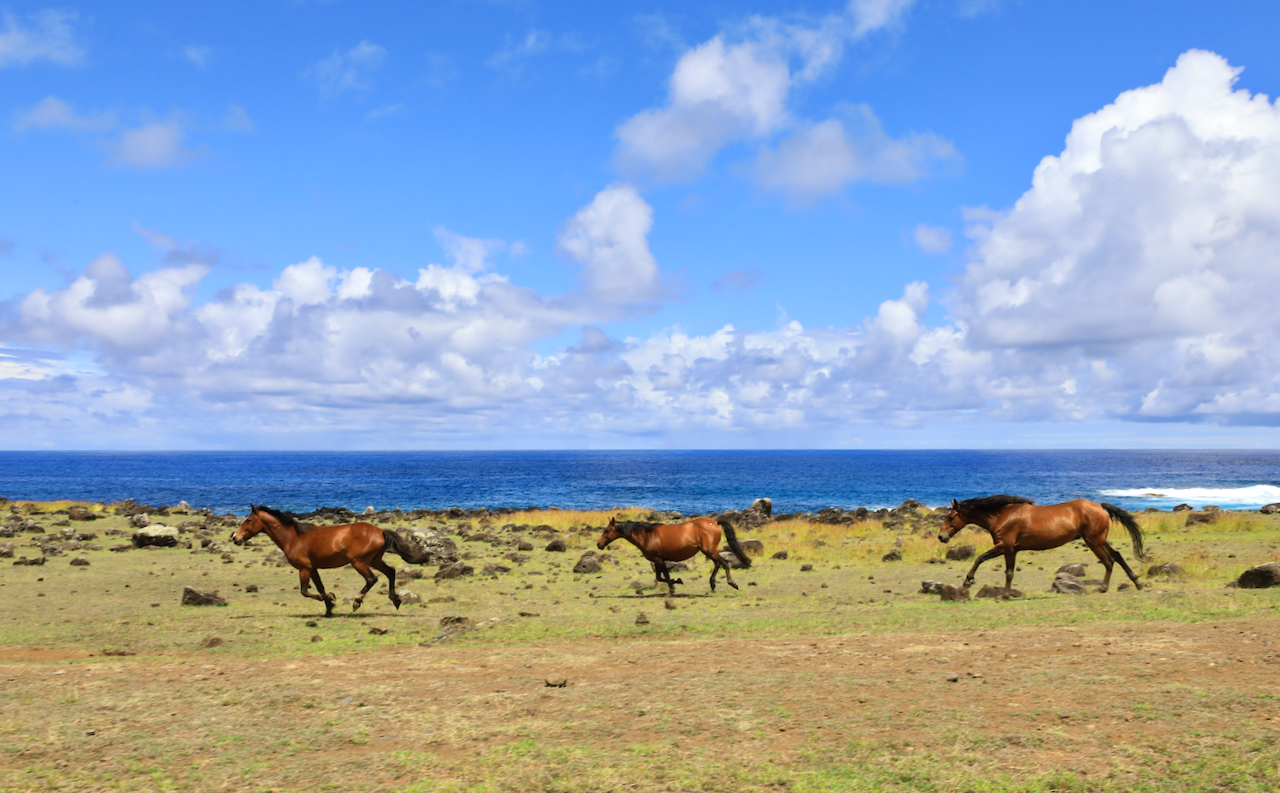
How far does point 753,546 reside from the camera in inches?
1094

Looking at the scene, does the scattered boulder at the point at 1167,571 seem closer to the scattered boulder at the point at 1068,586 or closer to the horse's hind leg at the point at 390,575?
the scattered boulder at the point at 1068,586

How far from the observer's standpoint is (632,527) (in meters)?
19.4

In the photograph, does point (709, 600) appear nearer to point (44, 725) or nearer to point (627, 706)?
point (627, 706)

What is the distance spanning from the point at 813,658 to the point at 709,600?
23.4ft

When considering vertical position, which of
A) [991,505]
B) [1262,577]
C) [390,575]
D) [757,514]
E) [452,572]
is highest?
[991,505]

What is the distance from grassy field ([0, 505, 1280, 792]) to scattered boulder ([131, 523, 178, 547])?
11415 millimetres

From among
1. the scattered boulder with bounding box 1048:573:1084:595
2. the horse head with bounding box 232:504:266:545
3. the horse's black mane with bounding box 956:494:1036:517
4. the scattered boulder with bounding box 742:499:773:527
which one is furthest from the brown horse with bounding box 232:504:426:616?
the scattered boulder with bounding box 742:499:773:527

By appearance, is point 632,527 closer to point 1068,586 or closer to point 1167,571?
point 1068,586

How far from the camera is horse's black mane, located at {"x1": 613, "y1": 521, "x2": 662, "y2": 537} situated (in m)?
19.0

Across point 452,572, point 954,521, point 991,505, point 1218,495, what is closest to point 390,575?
point 452,572

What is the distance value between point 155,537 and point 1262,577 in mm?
32627

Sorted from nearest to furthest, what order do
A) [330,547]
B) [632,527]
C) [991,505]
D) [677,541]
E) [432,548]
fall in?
1. [330,547]
2. [991,505]
3. [677,541]
4. [632,527]
5. [432,548]

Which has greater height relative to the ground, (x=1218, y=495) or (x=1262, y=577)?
(x=1262, y=577)

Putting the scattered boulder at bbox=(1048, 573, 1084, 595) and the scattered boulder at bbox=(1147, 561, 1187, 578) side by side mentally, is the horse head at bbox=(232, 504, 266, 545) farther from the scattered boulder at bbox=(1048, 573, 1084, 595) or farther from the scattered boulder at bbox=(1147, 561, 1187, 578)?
the scattered boulder at bbox=(1147, 561, 1187, 578)
